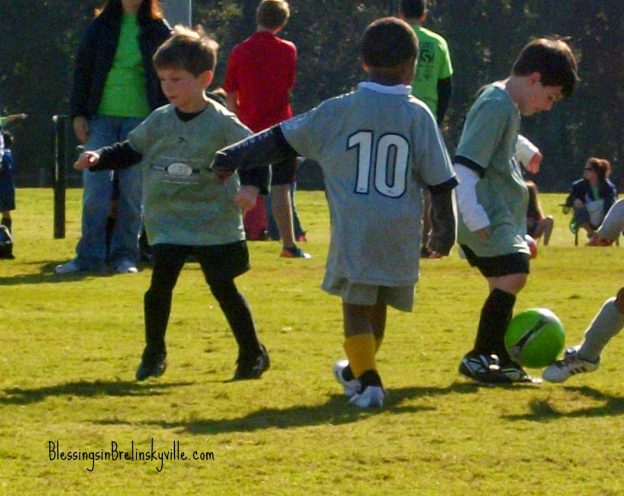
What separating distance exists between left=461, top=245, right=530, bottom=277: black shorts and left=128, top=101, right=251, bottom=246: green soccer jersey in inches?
43.0

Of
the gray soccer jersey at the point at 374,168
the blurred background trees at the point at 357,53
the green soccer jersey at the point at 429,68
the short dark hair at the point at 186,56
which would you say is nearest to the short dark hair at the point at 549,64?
the gray soccer jersey at the point at 374,168

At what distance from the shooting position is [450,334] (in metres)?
8.44

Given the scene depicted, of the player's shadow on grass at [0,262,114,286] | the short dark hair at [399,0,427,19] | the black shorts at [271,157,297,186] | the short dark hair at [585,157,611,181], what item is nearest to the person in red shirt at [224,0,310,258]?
the black shorts at [271,157,297,186]

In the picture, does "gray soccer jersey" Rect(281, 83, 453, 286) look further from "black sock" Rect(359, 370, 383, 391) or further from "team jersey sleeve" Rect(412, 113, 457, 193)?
"black sock" Rect(359, 370, 383, 391)

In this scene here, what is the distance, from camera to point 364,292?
6344mm

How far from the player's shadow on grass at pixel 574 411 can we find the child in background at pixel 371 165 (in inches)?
23.1

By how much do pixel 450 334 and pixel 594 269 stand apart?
377 centimetres

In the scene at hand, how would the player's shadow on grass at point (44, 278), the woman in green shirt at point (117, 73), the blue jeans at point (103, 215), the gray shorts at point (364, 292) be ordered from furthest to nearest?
the blue jeans at point (103, 215)
the woman in green shirt at point (117, 73)
the player's shadow on grass at point (44, 278)
the gray shorts at point (364, 292)

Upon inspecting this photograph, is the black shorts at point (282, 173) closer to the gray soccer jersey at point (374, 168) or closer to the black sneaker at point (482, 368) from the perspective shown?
the black sneaker at point (482, 368)

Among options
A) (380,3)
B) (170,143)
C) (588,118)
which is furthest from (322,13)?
(170,143)

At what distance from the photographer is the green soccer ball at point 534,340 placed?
23.0 feet

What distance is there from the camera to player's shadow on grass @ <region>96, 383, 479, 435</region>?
5785 millimetres

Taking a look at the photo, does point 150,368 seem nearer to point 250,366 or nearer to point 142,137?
point 250,366

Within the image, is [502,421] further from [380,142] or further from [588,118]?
[588,118]
